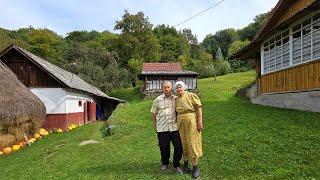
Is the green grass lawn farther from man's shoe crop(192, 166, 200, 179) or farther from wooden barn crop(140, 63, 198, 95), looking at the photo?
wooden barn crop(140, 63, 198, 95)

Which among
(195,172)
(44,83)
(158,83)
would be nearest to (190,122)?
(195,172)

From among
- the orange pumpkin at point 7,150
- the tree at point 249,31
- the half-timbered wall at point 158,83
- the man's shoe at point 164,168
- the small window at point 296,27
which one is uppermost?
the tree at point 249,31

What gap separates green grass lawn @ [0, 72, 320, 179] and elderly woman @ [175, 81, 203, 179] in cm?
54

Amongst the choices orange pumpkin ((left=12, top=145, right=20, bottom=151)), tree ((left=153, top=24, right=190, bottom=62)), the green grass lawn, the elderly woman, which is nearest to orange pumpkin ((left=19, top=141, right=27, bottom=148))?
orange pumpkin ((left=12, top=145, right=20, bottom=151))

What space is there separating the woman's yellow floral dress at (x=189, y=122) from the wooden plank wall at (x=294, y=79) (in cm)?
707

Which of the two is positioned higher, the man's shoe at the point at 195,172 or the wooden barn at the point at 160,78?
the wooden barn at the point at 160,78

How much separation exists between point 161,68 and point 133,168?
32551mm

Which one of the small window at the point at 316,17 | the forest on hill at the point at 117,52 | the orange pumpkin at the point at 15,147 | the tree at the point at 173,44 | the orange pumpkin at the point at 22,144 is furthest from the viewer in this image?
the tree at the point at 173,44

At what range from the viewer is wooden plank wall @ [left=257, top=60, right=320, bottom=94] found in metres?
14.3

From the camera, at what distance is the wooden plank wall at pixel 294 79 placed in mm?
14266

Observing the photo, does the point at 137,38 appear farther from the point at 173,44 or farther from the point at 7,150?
the point at 7,150

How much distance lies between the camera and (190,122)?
341 inches

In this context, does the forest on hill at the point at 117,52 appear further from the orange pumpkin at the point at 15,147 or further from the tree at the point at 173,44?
the orange pumpkin at the point at 15,147

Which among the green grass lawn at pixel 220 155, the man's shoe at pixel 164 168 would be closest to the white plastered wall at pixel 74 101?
the green grass lawn at pixel 220 155
